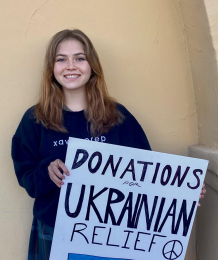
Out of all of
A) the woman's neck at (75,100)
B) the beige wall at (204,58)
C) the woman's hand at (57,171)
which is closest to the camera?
the woman's hand at (57,171)

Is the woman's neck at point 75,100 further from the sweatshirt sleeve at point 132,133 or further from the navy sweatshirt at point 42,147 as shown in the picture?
the sweatshirt sleeve at point 132,133

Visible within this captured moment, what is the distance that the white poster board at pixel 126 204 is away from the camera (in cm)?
129

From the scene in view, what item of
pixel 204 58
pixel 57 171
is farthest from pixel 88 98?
pixel 204 58

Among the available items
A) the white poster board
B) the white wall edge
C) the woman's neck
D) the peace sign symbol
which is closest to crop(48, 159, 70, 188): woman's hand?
the white poster board

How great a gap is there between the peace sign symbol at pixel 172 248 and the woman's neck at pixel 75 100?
74cm

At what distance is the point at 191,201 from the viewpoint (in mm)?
1333

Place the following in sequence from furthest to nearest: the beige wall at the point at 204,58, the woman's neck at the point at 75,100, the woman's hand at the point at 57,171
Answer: the woman's neck at the point at 75,100 → the beige wall at the point at 204,58 → the woman's hand at the point at 57,171

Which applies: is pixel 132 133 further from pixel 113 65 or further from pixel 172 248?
pixel 172 248

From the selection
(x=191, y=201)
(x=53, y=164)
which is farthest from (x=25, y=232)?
(x=191, y=201)

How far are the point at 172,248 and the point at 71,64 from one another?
0.92 meters

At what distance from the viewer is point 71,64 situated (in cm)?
144

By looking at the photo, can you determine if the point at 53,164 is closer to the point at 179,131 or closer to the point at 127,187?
the point at 127,187

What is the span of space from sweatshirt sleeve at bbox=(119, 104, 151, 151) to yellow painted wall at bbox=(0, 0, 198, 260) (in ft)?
0.42

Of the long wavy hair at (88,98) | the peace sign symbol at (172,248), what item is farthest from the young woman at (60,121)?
the peace sign symbol at (172,248)
